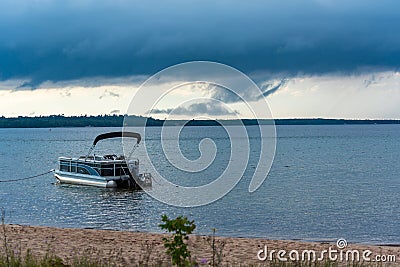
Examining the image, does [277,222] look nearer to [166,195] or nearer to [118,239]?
[118,239]

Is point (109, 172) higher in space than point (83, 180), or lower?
higher

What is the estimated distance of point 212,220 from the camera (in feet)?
95.5

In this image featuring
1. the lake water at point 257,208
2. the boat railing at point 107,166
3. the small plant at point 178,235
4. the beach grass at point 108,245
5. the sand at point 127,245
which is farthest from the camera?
the boat railing at point 107,166

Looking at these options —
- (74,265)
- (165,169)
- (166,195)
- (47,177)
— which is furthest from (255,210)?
(165,169)

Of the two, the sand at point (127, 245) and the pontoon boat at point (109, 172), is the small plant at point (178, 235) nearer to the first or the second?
the sand at point (127, 245)

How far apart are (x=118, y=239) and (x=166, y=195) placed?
74.9 ft

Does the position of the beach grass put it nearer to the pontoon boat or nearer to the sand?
the sand

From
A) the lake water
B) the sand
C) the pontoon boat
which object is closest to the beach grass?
the sand

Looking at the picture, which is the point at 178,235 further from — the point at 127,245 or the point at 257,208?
the point at 257,208

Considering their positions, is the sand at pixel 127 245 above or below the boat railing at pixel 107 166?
below

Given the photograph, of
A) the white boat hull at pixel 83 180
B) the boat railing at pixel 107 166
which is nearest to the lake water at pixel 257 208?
the white boat hull at pixel 83 180

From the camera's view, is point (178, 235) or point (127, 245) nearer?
point (178, 235)

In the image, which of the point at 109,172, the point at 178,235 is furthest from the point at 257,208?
Result: the point at 178,235

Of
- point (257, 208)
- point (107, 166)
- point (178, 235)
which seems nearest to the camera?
point (178, 235)
